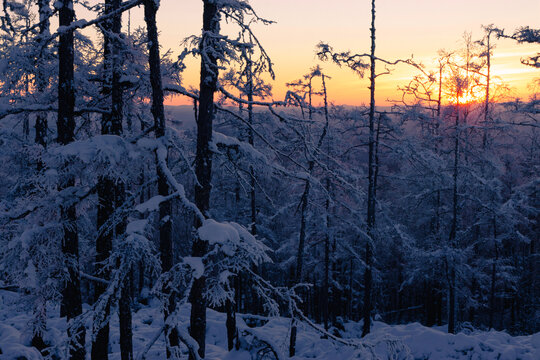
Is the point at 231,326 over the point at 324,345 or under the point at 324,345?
over

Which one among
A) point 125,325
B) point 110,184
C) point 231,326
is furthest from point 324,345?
point 110,184

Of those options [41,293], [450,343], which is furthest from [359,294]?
[41,293]

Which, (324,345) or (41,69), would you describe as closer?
(41,69)

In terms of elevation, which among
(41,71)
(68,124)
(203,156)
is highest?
(41,71)

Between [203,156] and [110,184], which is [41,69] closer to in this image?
[110,184]

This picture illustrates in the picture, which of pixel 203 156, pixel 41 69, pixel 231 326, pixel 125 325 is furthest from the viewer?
pixel 231 326

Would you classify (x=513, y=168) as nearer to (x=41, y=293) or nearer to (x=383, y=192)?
(x=383, y=192)

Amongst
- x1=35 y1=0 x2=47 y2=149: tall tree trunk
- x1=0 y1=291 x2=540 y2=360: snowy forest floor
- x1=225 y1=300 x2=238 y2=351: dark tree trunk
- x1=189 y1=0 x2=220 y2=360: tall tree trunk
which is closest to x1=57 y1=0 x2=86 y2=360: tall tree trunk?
x1=35 y1=0 x2=47 y2=149: tall tree trunk

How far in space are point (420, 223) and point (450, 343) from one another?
1614 centimetres

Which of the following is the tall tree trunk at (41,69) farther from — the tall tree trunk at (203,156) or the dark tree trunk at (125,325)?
the dark tree trunk at (125,325)

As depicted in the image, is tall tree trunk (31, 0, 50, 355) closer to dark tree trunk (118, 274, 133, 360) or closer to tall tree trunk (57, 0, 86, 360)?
tall tree trunk (57, 0, 86, 360)

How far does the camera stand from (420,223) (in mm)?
27391

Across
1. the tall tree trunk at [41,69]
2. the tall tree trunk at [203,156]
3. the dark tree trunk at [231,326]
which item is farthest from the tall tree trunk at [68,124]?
the dark tree trunk at [231,326]

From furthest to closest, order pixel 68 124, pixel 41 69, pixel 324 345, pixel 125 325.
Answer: pixel 324 345
pixel 41 69
pixel 68 124
pixel 125 325
